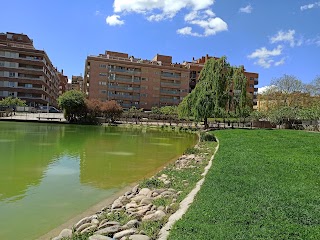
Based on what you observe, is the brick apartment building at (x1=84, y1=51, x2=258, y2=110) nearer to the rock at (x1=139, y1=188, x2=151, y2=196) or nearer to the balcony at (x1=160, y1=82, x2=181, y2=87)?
the balcony at (x1=160, y1=82, x2=181, y2=87)

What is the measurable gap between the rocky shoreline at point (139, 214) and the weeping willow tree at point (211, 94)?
3498cm

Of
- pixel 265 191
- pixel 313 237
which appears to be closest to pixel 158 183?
pixel 265 191

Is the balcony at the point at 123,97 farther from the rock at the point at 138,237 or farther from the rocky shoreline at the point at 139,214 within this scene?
the rock at the point at 138,237

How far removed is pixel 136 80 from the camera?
9675cm

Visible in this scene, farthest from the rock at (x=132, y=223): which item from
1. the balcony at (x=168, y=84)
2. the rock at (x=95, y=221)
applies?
the balcony at (x=168, y=84)

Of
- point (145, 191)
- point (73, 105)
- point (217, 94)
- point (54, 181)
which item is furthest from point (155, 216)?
point (73, 105)

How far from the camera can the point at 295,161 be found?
13.9 m

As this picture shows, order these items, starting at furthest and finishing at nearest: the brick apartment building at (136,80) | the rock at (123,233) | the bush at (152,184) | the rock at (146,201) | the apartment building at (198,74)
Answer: the apartment building at (198,74)
the brick apartment building at (136,80)
the bush at (152,184)
the rock at (146,201)
the rock at (123,233)

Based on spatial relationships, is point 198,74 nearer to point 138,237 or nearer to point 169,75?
point 169,75

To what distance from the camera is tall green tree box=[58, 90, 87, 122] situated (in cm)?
5766

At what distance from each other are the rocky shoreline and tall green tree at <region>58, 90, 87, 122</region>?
157 feet

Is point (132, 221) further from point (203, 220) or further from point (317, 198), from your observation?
point (317, 198)

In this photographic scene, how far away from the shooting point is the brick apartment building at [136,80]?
92.4 m

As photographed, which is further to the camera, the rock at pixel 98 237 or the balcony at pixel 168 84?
the balcony at pixel 168 84
